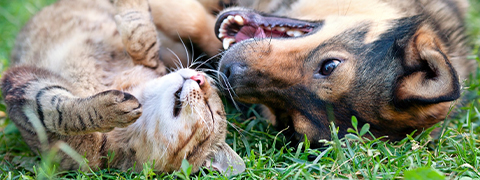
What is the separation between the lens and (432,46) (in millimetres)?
3576

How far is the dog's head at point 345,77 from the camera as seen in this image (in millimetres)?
3463

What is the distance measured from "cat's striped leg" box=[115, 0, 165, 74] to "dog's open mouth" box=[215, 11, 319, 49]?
693 millimetres

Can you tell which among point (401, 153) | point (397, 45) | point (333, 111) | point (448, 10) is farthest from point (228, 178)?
point (448, 10)

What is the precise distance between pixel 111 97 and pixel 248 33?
1.61m

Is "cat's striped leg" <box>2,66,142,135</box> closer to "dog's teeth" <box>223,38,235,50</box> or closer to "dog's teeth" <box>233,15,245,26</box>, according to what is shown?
"dog's teeth" <box>223,38,235,50</box>

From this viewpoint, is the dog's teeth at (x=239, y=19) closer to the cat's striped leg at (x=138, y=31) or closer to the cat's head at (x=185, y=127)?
the cat's head at (x=185, y=127)

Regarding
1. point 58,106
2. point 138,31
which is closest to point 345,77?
point 138,31

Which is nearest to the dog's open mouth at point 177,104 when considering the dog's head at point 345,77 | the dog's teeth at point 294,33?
the dog's head at point 345,77

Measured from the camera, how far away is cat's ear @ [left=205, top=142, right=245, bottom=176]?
3375mm

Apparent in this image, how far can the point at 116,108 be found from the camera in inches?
121

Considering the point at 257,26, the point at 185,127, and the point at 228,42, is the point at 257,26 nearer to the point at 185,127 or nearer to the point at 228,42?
the point at 228,42

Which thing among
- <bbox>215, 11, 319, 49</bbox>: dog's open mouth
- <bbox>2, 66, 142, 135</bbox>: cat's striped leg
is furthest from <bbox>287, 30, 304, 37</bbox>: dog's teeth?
<bbox>2, 66, 142, 135</bbox>: cat's striped leg

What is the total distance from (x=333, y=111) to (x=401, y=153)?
2.21ft

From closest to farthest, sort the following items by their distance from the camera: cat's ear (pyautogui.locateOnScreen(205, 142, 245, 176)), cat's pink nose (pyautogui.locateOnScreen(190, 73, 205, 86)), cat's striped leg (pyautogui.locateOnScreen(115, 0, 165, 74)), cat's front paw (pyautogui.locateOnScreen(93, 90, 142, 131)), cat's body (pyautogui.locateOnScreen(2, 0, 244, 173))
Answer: cat's front paw (pyautogui.locateOnScreen(93, 90, 142, 131)) → cat's body (pyautogui.locateOnScreen(2, 0, 244, 173)) → cat's ear (pyautogui.locateOnScreen(205, 142, 245, 176)) → cat's pink nose (pyautogui.locateOnScreen(190, 73, 205, 86)) → cat's striped leg (pyautogui.locateOnScreen(115, 0, 165, 74))
